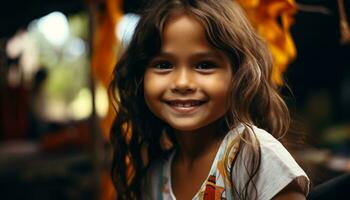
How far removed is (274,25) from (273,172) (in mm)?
884

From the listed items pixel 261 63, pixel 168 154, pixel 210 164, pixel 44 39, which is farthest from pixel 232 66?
pixel 44 39

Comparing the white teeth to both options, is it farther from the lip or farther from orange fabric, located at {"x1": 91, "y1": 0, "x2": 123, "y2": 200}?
orange fabric, located at {"x1": 91, "y1": 0, "x2": 123, "y2": 200}

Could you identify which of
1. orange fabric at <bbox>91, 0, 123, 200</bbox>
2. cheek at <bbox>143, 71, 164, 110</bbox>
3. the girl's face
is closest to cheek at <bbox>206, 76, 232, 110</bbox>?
the girl's face

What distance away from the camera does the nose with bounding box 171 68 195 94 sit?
1.11 m

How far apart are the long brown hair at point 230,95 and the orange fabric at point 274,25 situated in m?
0.49

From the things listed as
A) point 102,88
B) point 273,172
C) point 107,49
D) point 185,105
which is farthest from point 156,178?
point 102,88

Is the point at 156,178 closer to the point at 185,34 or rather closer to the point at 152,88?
the point at 152,88

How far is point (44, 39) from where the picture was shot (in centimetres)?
2117

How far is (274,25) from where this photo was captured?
180cm

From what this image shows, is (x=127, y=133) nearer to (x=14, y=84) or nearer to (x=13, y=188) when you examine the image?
(x=13, y=188)

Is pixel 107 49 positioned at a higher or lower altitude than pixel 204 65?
lower

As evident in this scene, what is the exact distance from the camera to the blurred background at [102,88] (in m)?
1.81

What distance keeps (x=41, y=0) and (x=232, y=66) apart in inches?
82.9

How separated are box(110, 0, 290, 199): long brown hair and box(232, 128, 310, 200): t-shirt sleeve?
13 millimetres
